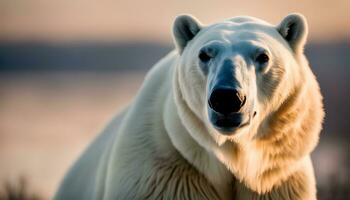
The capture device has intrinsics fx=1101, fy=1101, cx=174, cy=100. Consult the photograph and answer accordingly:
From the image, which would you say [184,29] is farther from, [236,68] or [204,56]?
[236,68]

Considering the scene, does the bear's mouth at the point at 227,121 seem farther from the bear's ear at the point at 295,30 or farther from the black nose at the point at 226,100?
the bear's ear at the point at 295,30

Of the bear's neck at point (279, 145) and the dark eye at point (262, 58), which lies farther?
the bear's neck at point (279, 145)

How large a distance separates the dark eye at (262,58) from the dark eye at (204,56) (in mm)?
261


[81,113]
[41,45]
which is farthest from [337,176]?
[41,45]

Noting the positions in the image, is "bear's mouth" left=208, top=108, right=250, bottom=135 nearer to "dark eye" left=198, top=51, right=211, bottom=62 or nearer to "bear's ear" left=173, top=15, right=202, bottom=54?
"dark eye" left=198, top=51, right=211, bottom=62

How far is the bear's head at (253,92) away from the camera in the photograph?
18.9ft

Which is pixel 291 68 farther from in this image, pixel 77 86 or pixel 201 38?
pixel 77 86

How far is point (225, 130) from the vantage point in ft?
18.4

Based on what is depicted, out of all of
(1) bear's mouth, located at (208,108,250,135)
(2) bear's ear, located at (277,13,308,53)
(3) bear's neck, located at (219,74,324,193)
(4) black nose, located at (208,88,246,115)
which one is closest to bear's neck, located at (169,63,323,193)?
(3) bear's neck, located at (219,74,324,193)

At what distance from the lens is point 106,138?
7.20 m

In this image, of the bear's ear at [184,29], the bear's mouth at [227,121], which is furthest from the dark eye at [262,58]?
the bear's ear at [184,29]

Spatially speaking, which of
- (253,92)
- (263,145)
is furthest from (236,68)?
(263,145)

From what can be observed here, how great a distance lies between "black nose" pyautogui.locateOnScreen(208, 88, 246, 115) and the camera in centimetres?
548

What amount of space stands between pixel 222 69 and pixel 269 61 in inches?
14.3
